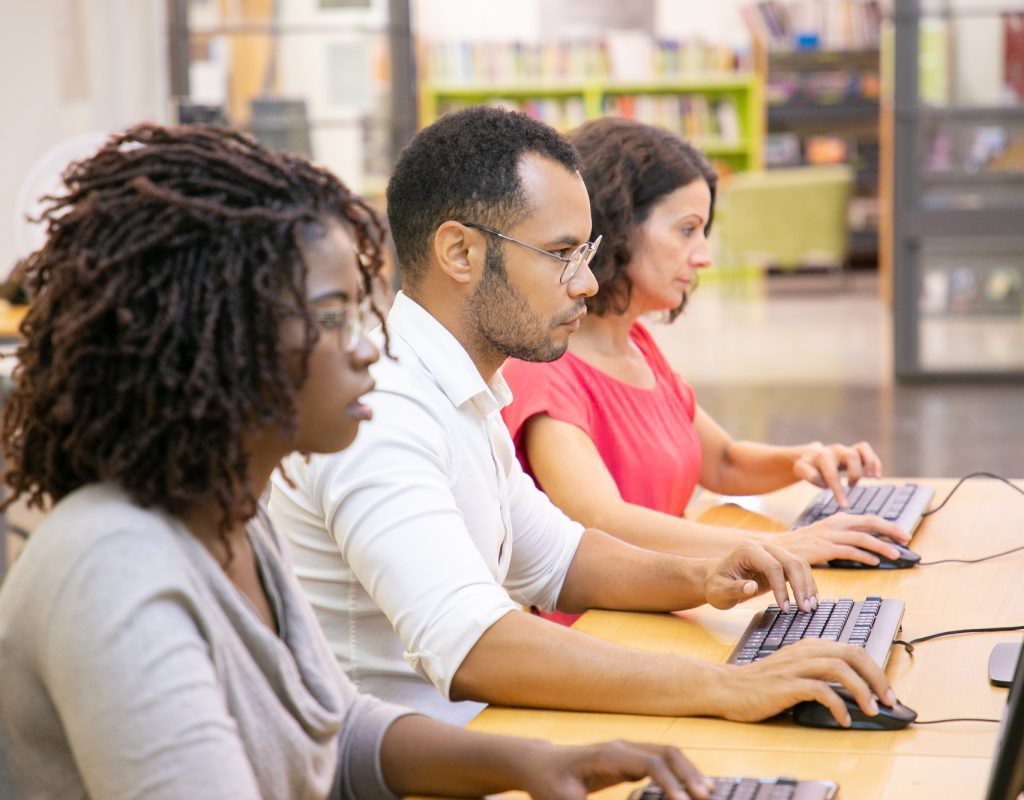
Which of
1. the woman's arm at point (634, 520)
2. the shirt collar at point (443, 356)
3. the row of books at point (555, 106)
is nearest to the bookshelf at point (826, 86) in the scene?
the row of books at point (555, 106)

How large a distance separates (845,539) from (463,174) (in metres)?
0.70

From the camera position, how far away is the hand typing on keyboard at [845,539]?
1.84 meters

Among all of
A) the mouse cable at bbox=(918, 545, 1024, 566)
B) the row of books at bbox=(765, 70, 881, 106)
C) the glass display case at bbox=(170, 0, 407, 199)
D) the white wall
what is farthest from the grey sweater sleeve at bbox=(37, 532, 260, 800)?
the row of books at bbox=(765, 70, 881, 106)

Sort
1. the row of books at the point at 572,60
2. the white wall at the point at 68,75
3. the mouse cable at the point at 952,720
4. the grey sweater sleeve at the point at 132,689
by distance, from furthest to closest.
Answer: the row of books at the point at 572,60, the white wall at the point at 68,75, the mouse cable at the point at 952,720, the grey sweater sleeve at the point at 132,689

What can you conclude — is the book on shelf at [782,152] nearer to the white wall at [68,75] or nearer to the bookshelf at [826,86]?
the bookshelf at [826,86]

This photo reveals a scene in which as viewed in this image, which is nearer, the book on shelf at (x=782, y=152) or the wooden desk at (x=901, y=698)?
the wooden desk at (x=901, y=698)

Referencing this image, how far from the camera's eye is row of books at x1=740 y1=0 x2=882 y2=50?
439 inches

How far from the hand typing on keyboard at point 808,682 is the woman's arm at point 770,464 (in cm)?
89

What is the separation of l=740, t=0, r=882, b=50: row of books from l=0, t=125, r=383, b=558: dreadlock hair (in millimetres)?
10638

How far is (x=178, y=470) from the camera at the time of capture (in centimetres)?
98

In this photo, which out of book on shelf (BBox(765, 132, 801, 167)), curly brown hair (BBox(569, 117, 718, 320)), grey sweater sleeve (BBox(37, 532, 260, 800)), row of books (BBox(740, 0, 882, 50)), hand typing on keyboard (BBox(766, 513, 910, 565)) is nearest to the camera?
grey sweater sleeve (BBox(37, 532, 260, 800))

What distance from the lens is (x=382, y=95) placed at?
638 cm

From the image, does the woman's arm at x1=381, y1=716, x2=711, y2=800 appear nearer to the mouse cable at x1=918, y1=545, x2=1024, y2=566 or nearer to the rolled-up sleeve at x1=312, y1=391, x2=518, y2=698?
the rolled-up sleeve at x1=312, y1=391, x2=518, y2=698

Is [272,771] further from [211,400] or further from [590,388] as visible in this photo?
[590,388]
